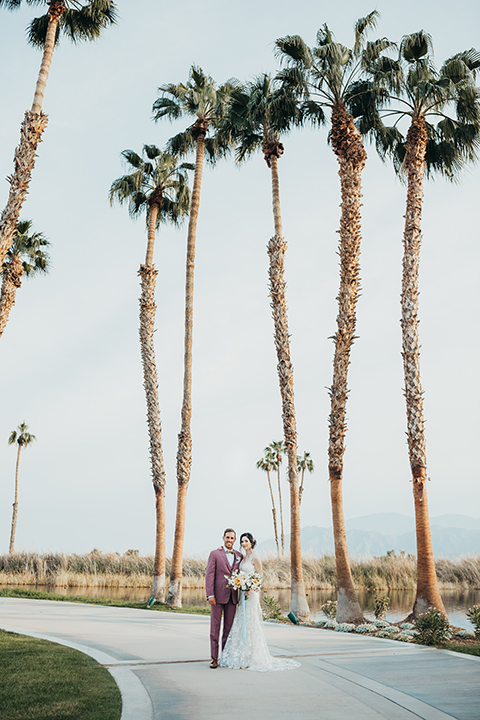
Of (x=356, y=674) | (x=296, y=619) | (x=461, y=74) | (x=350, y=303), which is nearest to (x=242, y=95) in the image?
(x=461, y=74)

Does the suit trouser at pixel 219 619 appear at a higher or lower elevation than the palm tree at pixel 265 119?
lower

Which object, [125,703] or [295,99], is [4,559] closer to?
[295,99]

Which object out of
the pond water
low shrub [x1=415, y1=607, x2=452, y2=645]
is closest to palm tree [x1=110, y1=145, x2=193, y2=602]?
the pond water

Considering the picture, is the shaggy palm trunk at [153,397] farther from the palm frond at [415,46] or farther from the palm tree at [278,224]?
the palm frond at [415,46]

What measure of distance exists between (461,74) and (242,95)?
751 centimetres

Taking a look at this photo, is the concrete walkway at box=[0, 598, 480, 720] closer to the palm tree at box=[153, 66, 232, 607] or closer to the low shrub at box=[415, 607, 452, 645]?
the low shrub at box=[415, 607, 452, 645]

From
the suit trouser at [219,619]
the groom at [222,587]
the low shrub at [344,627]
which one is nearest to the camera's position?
the suit trouser at [219,619]

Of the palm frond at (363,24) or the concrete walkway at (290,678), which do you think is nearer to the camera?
the concrete walkway at (290,678)

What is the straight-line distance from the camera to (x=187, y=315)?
77.0ft

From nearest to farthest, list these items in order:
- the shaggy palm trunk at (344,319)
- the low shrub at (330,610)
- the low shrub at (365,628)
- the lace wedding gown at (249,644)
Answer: the lace wedding gown at (249,644), the low shrub at (365,628), the shaggy palm trunk at (344,319), the low shrub at (330,610)

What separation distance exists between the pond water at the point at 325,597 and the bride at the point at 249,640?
41.4 feet

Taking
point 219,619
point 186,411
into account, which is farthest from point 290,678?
point 186,411

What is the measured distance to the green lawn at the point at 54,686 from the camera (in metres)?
6.35

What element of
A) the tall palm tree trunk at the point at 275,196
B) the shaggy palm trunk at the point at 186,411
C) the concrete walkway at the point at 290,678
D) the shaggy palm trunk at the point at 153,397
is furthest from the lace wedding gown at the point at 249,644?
the tall palm tree trunk at the point at 275,196
